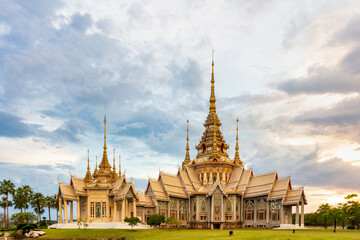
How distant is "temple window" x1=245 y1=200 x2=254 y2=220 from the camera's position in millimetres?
66062

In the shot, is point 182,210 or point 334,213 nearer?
point 334,213

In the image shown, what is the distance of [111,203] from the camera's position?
56125 millimetres

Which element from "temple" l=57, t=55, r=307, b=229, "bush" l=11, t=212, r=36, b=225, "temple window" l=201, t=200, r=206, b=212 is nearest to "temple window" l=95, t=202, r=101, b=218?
"temple" l=57, t=55, r=307, b=229

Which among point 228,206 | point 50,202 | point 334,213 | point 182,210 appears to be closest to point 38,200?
point 50,202

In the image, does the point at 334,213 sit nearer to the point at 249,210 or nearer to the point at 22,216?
the point at 249,210

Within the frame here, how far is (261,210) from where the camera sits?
2532 inches

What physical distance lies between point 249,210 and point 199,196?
1040cm

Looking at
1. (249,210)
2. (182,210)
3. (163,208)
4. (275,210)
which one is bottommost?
(182,210)

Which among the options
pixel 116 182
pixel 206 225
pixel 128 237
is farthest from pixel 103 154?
pixel 206 225

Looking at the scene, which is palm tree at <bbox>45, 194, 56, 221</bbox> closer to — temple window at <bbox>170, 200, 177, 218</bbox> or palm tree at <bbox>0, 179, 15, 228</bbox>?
palm tree at <bbox>0, 179, 15, 228</bbox>

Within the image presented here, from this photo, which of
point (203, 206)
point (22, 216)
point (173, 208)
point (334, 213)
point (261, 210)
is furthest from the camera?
point (203, 206)

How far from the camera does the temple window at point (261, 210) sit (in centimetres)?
6362

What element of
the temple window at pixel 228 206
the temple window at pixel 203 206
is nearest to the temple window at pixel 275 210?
the temple window at pixel 228 206

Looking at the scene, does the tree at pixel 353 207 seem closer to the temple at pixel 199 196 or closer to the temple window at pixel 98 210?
the temple at pixel 199 196
